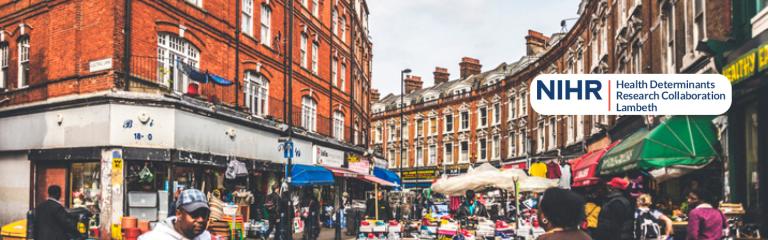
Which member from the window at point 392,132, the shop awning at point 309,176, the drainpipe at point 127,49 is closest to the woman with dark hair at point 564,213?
the drainpipe at point 127,49

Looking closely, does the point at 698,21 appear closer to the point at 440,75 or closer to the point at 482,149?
the point at 482,149

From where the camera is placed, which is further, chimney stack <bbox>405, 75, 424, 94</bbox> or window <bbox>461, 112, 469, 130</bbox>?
chimney stack <bbox>405, 75, 424, 94</bbox>

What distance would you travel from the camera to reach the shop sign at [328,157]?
32206 millimetres

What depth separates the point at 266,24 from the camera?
2822 centimetres

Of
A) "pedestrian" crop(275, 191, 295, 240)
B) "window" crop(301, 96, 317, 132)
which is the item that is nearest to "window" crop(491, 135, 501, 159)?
"window" crop(301, 96, 317, 132)

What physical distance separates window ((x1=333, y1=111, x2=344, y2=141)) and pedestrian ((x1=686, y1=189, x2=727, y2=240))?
2823 centimetres

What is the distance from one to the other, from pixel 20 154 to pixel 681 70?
59.0 feet

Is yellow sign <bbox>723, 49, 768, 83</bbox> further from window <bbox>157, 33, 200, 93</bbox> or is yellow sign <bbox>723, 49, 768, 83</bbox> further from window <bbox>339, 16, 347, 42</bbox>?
window <bbox>339, 16, 347, 42</bbox>

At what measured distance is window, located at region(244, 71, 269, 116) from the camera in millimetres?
26188

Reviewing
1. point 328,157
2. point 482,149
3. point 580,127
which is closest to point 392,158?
point 482,149

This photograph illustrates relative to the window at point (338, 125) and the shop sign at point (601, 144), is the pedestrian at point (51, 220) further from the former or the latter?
the window at point (338, 125)

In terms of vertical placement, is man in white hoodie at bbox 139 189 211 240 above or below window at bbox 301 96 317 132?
below

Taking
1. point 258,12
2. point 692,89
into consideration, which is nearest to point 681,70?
point 692,89

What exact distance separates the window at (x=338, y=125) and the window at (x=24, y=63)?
16577mm
